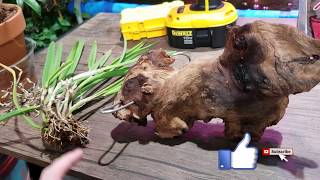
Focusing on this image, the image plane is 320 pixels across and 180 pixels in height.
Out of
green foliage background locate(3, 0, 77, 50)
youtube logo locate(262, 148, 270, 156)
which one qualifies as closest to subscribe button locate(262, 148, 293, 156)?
youtube logo locate(262, 148, 270, 156)

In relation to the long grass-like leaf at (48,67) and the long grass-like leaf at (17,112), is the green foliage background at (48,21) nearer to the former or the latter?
the long grass-like leaf at (48,67)

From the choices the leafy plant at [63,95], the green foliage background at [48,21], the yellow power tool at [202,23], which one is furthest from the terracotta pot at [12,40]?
the green foliage background at [48,21]

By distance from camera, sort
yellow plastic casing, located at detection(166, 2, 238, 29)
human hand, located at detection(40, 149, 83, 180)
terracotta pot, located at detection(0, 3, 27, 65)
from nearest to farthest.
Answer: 1. human hand, located at detection(40, 149, 83, 180)
2. terracotta pot, located at detection(0, 3, 27, 65)
3. yellow plastic casing, located at detection(166, 2, 238, 29)

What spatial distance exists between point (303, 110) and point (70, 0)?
1.27m

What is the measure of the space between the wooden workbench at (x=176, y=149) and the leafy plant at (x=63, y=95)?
1.7 inches

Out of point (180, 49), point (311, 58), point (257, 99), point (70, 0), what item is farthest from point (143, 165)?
point (70, 0)

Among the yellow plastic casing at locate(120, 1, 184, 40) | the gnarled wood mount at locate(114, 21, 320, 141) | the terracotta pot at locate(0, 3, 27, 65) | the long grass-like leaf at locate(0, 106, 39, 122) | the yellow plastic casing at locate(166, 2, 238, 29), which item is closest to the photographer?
the gnarled wood mount at locate(114, 21, 320, 141)

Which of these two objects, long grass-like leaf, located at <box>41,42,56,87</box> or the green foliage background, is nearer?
long grass-like leaf, located at <box>41,42,56,87</box>

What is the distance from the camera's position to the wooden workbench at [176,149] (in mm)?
718

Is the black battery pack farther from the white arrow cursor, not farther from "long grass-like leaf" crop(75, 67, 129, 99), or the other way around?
the white arrow cursor

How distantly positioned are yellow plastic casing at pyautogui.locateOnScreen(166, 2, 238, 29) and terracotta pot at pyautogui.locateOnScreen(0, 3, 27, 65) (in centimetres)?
43

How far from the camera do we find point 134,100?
2.58 ft

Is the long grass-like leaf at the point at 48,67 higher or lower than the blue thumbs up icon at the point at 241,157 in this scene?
higher

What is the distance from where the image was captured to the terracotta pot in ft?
3.47
